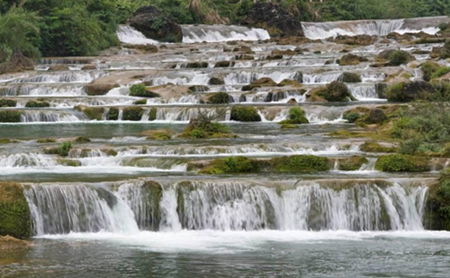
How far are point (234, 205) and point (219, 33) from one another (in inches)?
2576

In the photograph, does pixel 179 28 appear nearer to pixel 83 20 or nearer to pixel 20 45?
pixel 83 20

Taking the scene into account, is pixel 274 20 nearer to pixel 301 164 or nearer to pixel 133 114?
pixel 133 114

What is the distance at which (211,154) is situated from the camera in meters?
28.5

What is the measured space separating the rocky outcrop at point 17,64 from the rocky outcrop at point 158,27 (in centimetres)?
2191

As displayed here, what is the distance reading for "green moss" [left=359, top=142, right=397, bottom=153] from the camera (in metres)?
28.3

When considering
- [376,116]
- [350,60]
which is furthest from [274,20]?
[376,116]

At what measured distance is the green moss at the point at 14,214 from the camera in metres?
20.1

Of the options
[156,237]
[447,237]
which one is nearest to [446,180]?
[447,237]

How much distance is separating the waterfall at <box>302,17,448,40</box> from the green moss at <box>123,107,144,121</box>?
51042 mm

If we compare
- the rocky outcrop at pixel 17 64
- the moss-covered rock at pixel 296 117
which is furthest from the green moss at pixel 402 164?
A: the rocky outcrop at pixel 17 64

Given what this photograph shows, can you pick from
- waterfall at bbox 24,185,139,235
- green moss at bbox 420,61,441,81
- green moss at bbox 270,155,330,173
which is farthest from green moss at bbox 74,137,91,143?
green moss at bbox 420,61,441,81

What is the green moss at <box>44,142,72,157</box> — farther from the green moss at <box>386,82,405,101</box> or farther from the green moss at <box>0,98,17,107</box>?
the green moss at <box>386,82,405,101</box>

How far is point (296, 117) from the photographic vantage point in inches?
1532

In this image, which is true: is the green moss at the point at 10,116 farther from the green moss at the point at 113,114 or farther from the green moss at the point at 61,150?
the green moss at the point at 61,150
